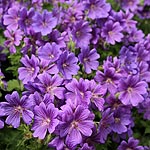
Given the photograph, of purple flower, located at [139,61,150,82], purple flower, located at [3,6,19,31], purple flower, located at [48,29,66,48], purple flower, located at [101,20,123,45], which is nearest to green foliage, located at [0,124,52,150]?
purple flower, located at [48,29,66,48]

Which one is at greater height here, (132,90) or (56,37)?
(56,37)

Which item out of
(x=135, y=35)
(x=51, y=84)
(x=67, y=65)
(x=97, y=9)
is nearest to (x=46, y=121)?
(x=51, y=84)

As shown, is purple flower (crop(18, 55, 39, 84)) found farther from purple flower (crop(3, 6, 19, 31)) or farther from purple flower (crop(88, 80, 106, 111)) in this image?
purple flower (crop(3, 6, 19, 31))

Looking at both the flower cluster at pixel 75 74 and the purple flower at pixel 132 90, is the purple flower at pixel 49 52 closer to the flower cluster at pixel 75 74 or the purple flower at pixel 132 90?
the flower cluster at pixel 75 74

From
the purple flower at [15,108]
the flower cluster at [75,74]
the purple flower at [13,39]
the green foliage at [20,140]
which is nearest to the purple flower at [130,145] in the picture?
the flower cluster at [75,74]

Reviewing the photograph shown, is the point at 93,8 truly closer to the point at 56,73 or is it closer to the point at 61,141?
the point at 56,73

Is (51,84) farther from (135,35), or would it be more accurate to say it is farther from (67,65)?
(135,35)

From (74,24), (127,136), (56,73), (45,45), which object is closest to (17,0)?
(74,24)
